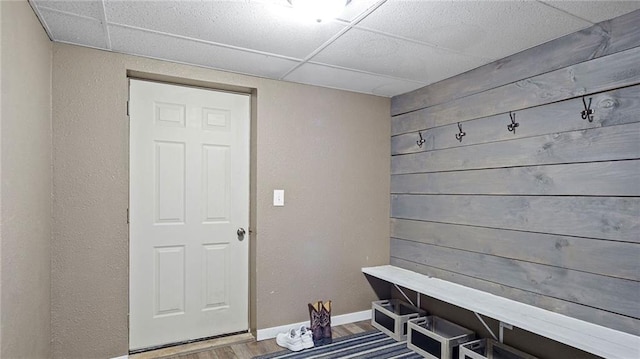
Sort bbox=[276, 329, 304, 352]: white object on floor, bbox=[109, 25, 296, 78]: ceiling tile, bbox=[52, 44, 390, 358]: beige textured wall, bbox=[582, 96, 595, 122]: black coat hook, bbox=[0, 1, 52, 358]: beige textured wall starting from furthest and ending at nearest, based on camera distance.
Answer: bbox=[276, 329, 304, 352]: white object on floor
bbox=[52, 44, 390, 358]: beige textured wall
bbox=[109, 25, 296, 78]: ceiling tile
bbox=[582, 96, 595, 122]: black coat hook
bbox=[0, 1, 52, 358]: beige textured wall

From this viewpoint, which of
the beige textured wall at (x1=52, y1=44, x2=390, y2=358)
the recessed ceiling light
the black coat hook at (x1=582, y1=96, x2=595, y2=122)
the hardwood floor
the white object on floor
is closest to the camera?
the recessed ceiling light

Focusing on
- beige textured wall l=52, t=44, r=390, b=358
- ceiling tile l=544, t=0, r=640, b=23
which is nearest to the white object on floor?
beige textured wall l=52, t=44, r=390, b=358

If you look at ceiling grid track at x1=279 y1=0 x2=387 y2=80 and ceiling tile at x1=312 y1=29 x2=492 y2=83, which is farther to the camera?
ceiling tile at x1=312 y1=29 x2=492 y2=83

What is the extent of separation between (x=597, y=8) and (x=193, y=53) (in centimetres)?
225

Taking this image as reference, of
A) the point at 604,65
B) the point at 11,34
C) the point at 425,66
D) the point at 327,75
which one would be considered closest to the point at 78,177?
the point at 11,34

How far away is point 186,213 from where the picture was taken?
9.01 feet

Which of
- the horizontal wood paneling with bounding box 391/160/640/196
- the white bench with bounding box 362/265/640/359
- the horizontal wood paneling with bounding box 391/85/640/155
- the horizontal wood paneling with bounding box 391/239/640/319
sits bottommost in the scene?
the white bench with bounding box 362/265/640/359

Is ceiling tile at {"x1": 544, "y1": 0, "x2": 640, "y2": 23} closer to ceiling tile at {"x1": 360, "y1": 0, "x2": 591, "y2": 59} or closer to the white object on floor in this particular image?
ceiling tile at {"x1": 360, "y1": 0, "x2": 591, "y2": 59}

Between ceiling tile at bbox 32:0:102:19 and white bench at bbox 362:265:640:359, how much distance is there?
2586mm

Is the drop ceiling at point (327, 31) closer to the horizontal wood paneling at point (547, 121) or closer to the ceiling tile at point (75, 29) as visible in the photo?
the ceiling tile at point (75, 29)

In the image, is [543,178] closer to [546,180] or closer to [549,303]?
[546,180]

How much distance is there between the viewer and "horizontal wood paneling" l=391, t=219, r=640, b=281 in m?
1.82

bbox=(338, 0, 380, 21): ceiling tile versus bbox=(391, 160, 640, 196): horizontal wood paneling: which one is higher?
bbox=(338, 0, 380, 21): ceiling tile

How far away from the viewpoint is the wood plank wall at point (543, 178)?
1.83m
